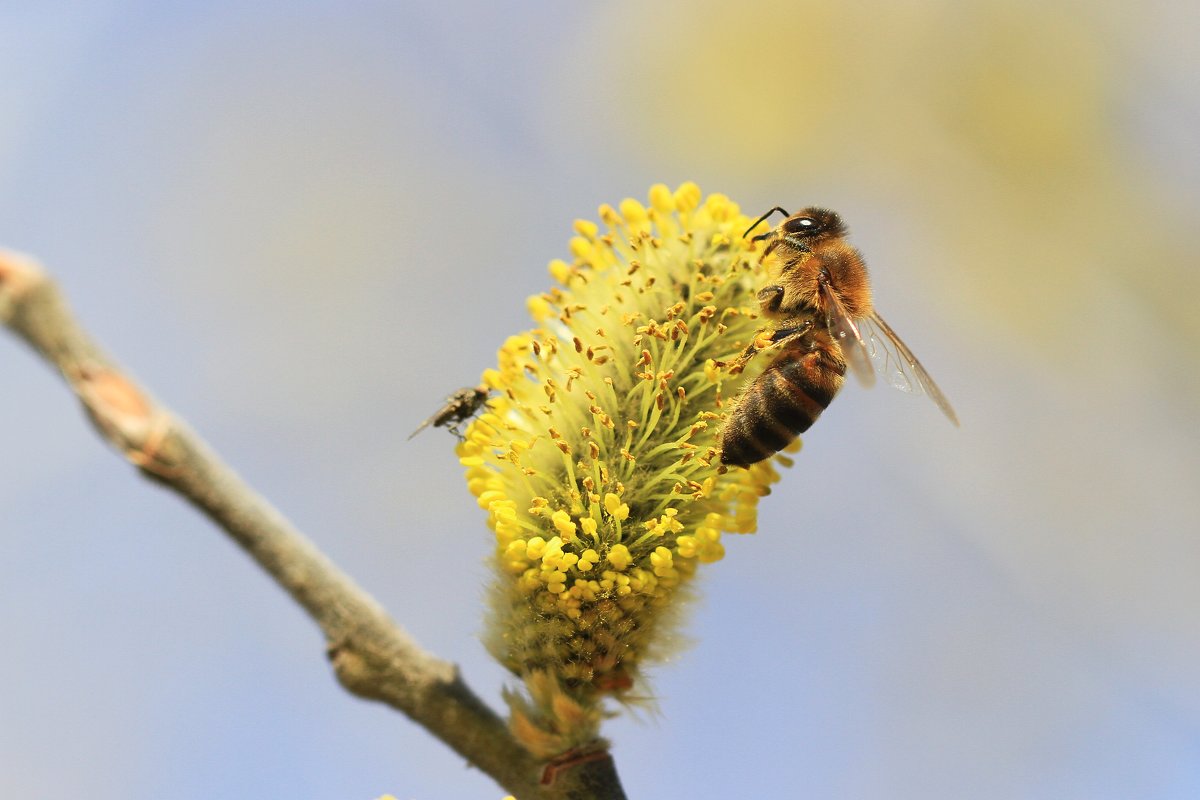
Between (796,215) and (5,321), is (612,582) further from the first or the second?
(5,321)

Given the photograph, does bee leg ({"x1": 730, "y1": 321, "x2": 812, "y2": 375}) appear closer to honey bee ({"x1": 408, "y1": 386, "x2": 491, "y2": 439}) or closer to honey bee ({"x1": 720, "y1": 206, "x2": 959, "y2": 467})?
honey bee ({"x1": 720, "y1": 206, "x2": 959, "y2": 467})

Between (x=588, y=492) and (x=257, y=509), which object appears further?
(x=588, y=492)

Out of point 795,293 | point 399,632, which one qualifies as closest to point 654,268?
point 795,293

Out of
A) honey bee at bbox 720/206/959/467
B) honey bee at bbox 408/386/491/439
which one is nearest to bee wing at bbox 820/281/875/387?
honey bee at bbox 720/206/959/467

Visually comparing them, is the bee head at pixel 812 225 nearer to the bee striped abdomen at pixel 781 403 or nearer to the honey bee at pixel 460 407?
the bee striped abdomen at pixel 781 403

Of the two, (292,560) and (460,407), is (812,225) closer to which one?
(460,407)
